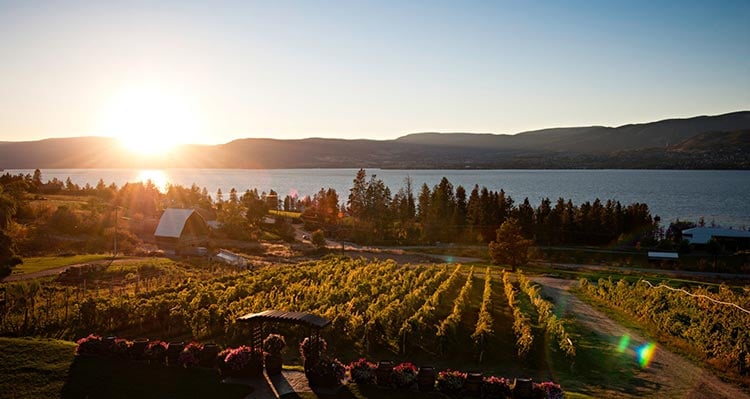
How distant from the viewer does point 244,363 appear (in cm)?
1316

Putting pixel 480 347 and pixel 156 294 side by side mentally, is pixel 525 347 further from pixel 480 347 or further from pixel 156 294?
pixel 156 294

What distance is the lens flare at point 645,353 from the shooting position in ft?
57.1

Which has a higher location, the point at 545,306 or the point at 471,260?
the point at 545,306

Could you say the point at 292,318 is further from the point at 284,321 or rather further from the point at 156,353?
the point at 156,353

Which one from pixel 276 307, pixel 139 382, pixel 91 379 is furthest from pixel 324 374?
pixel 276 307

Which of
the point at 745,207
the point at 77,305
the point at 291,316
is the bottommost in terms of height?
the point at 745,207

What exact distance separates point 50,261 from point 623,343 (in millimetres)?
34964

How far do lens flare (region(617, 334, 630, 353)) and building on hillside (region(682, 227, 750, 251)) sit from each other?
40838 millimetres

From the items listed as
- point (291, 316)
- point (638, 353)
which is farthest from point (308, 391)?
point (638, 353)

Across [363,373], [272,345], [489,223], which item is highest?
[272,345]

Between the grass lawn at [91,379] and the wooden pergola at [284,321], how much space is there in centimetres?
140

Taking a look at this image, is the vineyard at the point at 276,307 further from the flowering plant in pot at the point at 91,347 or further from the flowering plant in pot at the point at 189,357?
the flowering plant in pot at the point at 189,357

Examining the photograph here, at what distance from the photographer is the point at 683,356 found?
1811 centimetres

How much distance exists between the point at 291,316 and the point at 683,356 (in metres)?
14.1
